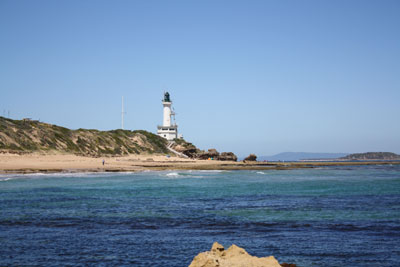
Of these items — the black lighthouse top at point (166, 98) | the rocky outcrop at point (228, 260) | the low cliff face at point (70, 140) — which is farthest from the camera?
the black lighthouse top at point (166, 98)

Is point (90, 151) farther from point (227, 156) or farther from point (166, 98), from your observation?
point (227, 156)

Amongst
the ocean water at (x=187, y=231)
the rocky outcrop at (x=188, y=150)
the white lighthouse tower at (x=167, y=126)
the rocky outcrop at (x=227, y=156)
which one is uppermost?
the white lighthouse tower at (x=167, y=126)

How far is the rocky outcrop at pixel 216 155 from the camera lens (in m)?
115

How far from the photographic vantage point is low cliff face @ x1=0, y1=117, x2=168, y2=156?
70.1m

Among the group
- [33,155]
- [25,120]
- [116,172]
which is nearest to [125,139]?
[25,120]

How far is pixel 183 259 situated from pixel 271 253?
2.42 m

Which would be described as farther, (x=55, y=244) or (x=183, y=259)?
(x=55, y=244)

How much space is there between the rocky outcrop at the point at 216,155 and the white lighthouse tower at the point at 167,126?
14134mm

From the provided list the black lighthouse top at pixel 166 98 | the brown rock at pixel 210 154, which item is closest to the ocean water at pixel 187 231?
the brown rock at pixel 210 154

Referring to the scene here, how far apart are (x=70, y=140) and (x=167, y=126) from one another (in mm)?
45190

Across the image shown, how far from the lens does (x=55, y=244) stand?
12398 millimetres

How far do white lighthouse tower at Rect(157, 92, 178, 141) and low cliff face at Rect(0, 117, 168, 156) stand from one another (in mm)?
8197

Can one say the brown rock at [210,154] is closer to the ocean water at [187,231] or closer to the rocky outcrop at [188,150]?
the rocky outcrop at [188,150]

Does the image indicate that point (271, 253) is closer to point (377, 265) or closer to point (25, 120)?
point (377, 265)
